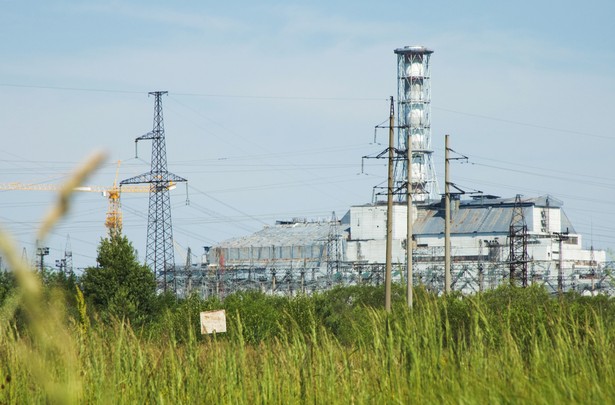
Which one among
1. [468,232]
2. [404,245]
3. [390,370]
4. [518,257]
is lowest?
[390,370]

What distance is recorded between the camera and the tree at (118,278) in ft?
132

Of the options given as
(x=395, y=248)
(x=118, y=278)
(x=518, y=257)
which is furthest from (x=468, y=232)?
(x=118, y=278)

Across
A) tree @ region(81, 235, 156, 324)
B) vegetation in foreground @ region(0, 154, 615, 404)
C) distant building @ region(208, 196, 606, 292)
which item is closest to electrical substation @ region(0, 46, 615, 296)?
distant building @ region(208, 196, 606, 292)

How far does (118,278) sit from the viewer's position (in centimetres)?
4091

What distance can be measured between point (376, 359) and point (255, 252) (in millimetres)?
111674

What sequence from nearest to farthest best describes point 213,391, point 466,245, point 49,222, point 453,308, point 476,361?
point 49,222 < point 476,361 < point 213,391 < point 453,308 < point 466,245

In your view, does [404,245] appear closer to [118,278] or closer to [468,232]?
[468,232]

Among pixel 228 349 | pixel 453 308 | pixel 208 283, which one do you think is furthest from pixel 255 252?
pixel 228 349

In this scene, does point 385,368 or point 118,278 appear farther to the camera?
point 118,278

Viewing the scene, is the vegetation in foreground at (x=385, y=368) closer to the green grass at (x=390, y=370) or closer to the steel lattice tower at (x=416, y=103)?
the green grass at (x=390, y=370)

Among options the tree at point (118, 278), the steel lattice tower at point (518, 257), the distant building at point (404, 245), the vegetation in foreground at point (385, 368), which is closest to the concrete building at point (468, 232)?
the distant building at point (404, 245)

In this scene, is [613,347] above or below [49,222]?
below

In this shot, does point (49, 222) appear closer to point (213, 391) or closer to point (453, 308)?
point (213, 391)

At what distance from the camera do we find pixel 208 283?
3693 inches
